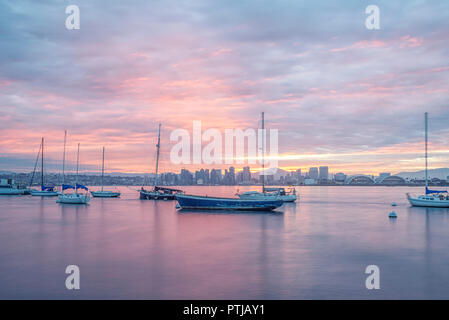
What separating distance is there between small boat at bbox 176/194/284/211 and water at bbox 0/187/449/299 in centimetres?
1772

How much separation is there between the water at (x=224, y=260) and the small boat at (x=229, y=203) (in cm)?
1772

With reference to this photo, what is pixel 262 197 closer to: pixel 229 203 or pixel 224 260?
pixel 229 203

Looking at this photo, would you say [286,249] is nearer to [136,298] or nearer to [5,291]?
[136,298]

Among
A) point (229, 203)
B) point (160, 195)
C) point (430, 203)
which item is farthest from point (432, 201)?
point (160, 195)

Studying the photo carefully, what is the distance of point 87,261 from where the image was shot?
23766 millimetres

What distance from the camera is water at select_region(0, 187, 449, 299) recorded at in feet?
56.9

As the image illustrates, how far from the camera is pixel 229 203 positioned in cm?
6094

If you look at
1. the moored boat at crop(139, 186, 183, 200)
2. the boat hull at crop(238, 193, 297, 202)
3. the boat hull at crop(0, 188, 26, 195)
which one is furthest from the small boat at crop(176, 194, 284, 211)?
the boat hull at crop(0, 188, 26, 195)

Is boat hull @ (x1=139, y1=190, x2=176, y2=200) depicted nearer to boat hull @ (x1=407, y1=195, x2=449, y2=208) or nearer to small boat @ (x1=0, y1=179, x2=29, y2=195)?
small boat @ (x1=0, y1=179, x2=29, y2=195)

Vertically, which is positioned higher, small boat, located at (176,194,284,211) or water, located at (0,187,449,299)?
small boat, located at (176,194,284,211)

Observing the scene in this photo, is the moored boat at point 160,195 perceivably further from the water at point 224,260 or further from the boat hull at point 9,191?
the boat hull at point 9,191

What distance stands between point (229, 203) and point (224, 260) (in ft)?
120
